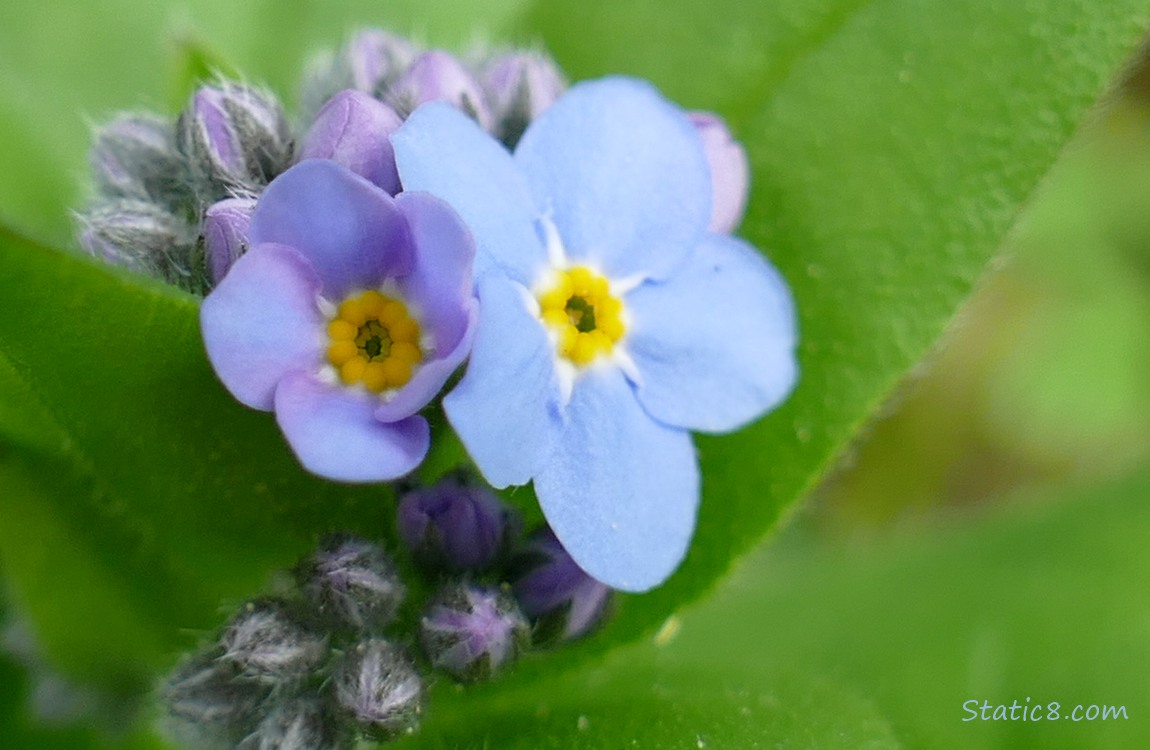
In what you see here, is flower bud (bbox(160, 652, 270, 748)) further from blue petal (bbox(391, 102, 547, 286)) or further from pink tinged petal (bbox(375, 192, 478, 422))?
blue petal (bbox(391, 102, 547, 286))

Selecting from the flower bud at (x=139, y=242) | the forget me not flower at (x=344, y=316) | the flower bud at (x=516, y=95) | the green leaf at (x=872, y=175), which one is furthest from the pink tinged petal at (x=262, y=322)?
the green leaf at (x=872, y=175)

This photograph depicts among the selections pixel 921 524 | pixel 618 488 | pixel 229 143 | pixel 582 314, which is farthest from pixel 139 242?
pixel 921 524

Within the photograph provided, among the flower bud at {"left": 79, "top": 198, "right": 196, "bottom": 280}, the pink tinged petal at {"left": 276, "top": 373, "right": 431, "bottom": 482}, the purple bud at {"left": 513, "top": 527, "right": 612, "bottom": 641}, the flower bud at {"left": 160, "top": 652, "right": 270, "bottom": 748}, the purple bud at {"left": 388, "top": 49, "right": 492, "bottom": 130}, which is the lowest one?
the flower bud at {"left": 160, "top": 652, "right": 270, "bottom": 748}

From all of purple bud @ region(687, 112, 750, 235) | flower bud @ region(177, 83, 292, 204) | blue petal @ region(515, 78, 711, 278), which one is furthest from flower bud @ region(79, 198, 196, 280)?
purple bud @ region(687, 112, 750, 235)

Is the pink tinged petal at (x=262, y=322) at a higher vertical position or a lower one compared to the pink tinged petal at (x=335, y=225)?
lower

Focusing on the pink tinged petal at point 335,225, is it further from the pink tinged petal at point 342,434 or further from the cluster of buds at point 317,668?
the cluster of buds at point 317,668

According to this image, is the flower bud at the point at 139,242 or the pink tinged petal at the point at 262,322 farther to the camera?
the flower bud at the point at 139,242

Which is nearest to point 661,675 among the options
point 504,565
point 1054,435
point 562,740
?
point 562,740
